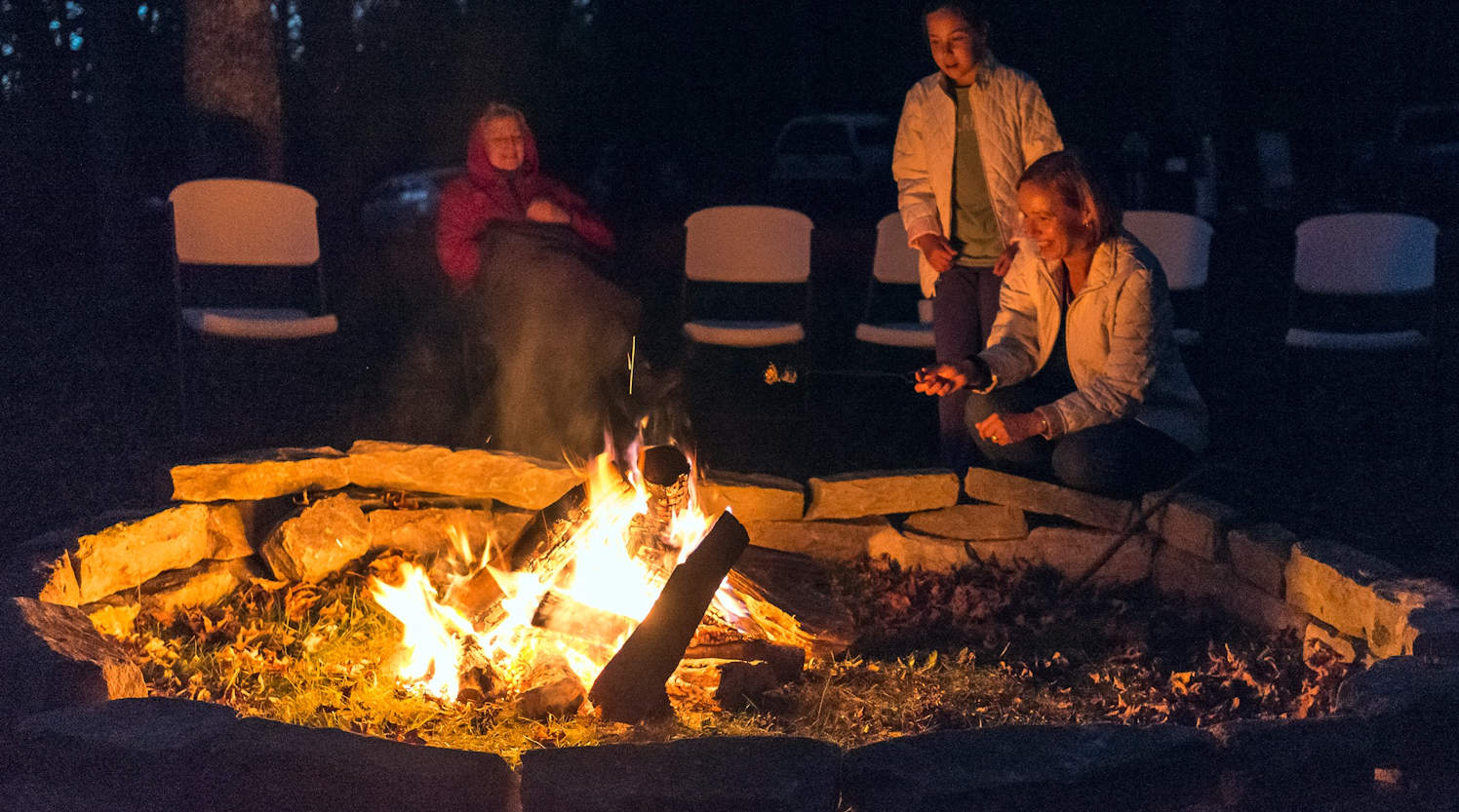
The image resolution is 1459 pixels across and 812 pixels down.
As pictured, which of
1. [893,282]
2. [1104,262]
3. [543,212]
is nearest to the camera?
[1104,262]

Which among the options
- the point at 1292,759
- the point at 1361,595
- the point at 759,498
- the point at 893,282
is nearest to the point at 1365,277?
the point at 893,282

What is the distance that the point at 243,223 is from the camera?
584 cm

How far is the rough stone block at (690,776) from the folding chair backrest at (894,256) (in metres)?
3.94

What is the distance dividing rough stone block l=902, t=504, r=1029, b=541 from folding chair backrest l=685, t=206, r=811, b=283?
2320 mm

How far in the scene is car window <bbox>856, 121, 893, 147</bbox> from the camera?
568 inches

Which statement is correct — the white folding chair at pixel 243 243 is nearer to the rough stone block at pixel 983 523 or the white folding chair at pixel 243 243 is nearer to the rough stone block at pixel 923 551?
the rough stone block at pixel 923 551

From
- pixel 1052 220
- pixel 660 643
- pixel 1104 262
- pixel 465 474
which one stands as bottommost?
pixel 660 643

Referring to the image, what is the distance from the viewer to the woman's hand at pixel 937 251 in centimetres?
446

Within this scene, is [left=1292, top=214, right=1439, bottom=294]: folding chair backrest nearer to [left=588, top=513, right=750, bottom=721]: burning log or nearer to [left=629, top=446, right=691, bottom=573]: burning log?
[left=629, top=446, right=691, bottom=573]: burning log

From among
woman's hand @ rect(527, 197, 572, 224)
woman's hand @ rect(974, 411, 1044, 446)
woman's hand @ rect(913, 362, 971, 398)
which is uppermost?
woman's hand @ rect(527, 197, 572, 224)

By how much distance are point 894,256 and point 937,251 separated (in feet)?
5.39

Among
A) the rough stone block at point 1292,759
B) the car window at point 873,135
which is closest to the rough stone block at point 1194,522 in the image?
the rough stone block at point 1292,759

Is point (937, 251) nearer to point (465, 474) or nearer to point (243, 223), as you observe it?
point (465, 474)

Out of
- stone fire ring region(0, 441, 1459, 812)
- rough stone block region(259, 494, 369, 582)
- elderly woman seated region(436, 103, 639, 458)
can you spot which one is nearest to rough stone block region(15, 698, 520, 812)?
stone fire ring region(0, 441, 1459, 812)
